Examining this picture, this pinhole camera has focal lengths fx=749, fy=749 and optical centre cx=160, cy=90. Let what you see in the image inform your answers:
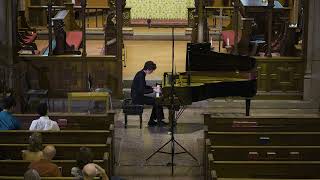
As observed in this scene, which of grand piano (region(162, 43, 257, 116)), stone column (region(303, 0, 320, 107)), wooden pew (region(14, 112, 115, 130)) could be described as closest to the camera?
wooden pew (region(14, 112, 115, 130))

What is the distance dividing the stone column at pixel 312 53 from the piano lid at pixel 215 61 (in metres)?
2.24

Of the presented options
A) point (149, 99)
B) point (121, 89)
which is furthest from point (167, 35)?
point (149, 99)

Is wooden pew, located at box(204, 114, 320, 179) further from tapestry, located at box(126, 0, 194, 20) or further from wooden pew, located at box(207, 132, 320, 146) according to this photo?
tapestry, located at box(126, 0, 194, 20)

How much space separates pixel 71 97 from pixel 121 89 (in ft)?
6.58

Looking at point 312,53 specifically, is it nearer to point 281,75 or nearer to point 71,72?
point 281,75

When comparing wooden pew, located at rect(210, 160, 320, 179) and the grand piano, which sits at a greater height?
the grand piano

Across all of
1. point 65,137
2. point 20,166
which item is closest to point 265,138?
point 65,137

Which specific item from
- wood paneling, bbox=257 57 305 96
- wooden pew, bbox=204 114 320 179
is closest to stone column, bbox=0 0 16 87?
wood paneling, bbox=257 57 305 96

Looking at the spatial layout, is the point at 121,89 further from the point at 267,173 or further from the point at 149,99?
the point at 267,173

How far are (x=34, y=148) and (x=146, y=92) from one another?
191 inches

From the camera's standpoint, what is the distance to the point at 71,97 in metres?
13.3

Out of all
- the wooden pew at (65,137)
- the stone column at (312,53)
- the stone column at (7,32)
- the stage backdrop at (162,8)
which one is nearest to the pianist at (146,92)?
the stone column at (7,32)

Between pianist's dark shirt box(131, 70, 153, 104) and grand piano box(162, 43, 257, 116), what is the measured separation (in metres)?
0.61

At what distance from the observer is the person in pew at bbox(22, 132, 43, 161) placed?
8.66 m
